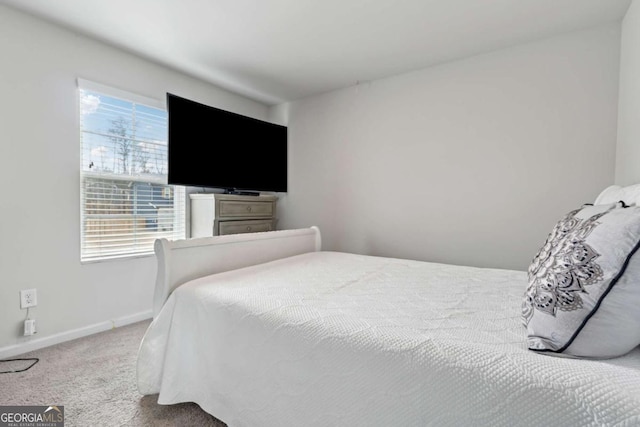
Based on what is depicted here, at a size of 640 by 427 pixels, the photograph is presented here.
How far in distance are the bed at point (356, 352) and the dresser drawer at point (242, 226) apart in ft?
3.49

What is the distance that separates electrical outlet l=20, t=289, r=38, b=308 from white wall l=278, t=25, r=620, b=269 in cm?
244

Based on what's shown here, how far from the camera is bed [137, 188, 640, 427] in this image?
2.49 feet

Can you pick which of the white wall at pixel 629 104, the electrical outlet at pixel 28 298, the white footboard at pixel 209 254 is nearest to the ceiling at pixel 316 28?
the white wall at pixel 629 104

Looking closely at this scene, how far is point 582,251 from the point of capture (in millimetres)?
881

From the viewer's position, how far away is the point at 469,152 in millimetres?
2639

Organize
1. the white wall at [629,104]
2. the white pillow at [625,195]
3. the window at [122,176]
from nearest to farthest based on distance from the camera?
the white pillow at [625,195], the white wall at [629,104], the window at [122,176]

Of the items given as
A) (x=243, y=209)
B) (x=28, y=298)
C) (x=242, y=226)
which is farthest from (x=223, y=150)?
(x=28, y=298)

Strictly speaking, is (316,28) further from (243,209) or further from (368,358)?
(368,358)

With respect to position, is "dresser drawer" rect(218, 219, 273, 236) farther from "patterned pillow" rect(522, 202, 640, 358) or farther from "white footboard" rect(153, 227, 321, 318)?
"patterned pillow" rect(522, 202, 640, 358)

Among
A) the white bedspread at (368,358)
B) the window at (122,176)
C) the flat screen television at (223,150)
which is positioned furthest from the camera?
the flat screen television at (223,150)

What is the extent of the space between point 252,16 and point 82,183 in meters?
1.80

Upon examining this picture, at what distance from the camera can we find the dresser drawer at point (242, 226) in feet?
9.74

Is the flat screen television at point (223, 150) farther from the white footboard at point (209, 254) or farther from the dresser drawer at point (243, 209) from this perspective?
the white footboard at point (209, 254)

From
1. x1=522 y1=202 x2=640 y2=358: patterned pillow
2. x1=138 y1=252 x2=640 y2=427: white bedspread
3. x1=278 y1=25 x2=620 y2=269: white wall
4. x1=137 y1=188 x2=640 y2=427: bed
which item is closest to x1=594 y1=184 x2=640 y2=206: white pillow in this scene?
x1=137 y1=188 x2=640 y2=427: bed
